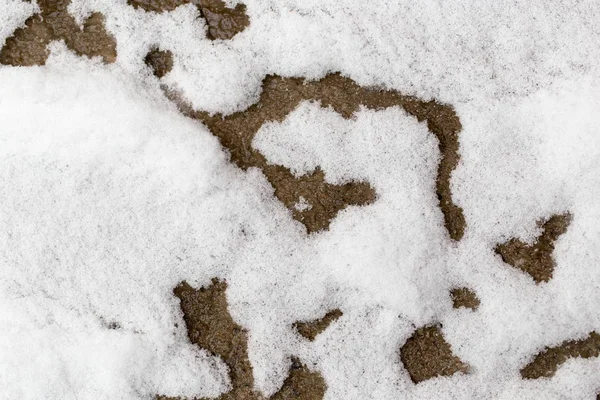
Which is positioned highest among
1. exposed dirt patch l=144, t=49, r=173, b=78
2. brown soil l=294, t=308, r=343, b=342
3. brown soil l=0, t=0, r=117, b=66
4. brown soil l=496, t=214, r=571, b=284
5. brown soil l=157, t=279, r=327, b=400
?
brown soil l=496, t=214, r=571, b=284

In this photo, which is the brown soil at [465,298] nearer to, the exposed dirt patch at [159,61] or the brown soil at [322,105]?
the brown soil at [322,105]

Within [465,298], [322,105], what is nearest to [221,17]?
[322,105]

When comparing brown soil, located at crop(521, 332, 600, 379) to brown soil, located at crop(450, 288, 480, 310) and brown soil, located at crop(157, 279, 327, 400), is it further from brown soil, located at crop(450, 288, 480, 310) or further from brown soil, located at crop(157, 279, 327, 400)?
brown soil, located at crop(157, 279, 327, 400)

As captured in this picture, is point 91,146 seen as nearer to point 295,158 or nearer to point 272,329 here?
point 295,158

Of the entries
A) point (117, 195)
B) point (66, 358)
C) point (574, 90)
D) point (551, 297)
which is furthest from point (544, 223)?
point (66, 358)

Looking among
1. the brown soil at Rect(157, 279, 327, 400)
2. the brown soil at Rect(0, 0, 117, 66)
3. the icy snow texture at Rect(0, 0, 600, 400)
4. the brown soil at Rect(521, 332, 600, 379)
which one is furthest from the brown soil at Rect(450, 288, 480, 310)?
the brown soil at Rect(0, 0, 117, 66)

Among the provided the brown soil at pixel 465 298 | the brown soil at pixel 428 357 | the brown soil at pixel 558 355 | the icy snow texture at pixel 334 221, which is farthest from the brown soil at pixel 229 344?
the brown soil at pixel 558 355
